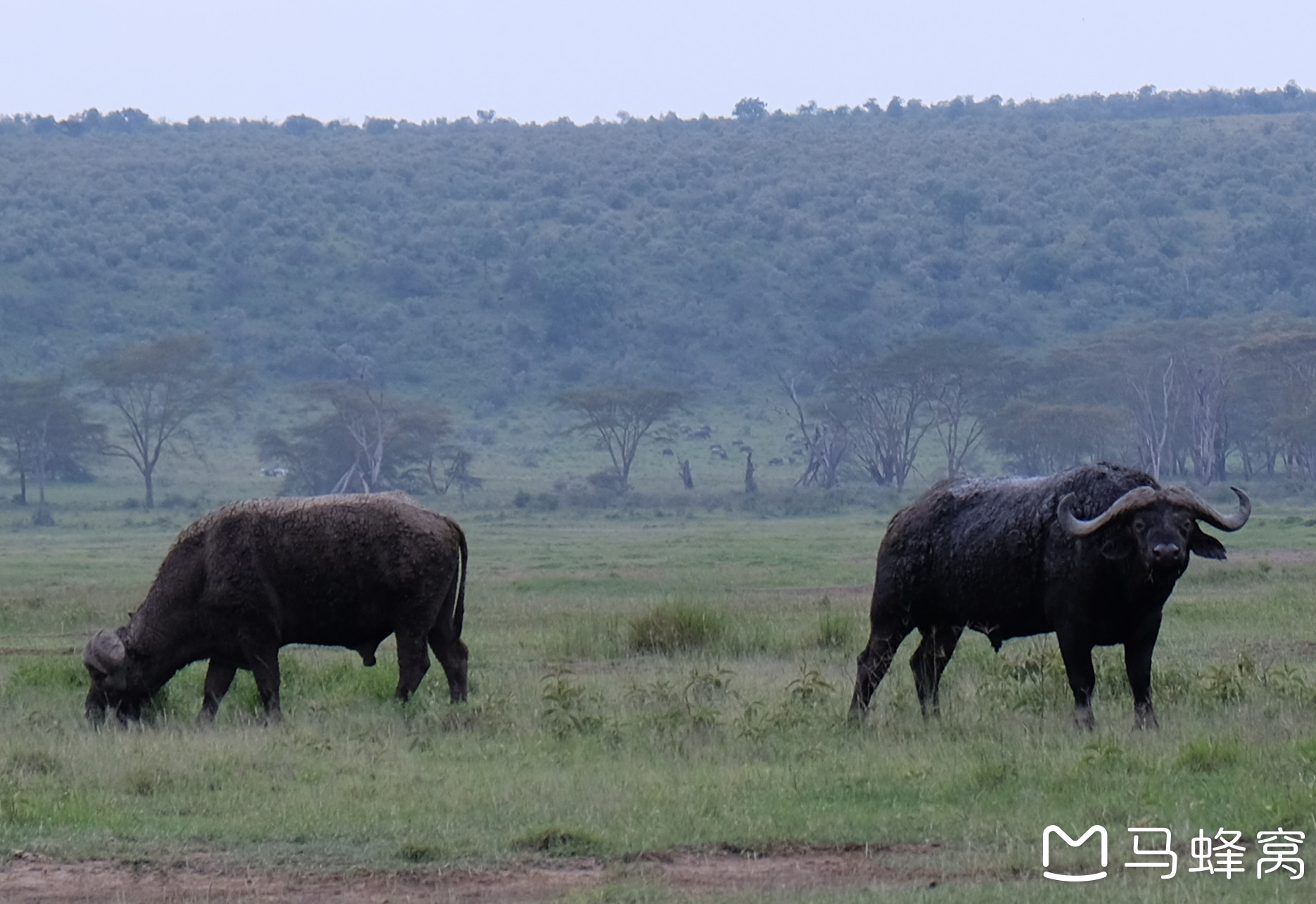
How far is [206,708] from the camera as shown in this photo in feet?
36.4

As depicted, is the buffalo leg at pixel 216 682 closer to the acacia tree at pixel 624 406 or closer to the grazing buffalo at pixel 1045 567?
the grazing buffalo at pixel 1045 567

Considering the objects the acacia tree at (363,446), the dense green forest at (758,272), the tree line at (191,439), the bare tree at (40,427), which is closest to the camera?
the bare tree at (40,427)

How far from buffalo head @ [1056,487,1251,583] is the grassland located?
897 mm

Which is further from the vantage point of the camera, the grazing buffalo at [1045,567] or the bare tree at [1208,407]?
the bare tree at [1208,407]

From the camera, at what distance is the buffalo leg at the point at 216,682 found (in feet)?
36.6

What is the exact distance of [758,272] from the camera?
81.2m

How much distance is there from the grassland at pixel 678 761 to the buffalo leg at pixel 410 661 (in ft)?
0.66

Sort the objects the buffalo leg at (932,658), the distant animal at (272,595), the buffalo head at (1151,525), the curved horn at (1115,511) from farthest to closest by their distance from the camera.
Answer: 1. the distant animal at (272,595)
2. the buffalo leg at (932,658)
3. the curved horn at (1115,511)
4. the buffalo head at (1151,525)

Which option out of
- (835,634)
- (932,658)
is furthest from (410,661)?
(835,634)

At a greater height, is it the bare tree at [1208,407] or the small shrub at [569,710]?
the small shrub at [569,710]

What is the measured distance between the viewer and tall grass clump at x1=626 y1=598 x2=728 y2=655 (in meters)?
15.0

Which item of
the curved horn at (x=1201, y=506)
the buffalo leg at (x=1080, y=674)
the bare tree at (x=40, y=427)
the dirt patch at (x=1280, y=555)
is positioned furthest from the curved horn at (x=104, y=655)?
the bare tree at (x=40, y=427)

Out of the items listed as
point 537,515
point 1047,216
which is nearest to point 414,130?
point 1047,216

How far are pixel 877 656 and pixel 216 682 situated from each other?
416 centimetres
